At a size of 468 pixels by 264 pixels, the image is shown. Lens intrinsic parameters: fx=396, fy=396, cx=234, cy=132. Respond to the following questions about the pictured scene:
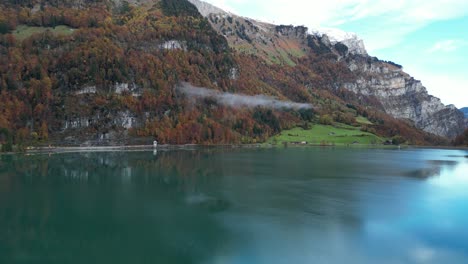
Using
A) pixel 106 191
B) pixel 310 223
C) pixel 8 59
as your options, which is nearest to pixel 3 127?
pixel 8 59

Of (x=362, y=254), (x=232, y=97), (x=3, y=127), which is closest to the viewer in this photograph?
(x=362, y=254)

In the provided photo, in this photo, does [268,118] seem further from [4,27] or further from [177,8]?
[4,27]

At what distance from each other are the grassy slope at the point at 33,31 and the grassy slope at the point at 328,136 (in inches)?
2883

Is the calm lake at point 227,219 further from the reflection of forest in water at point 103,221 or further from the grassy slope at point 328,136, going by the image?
the grassy slope at point 328,136

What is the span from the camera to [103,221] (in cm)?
2377

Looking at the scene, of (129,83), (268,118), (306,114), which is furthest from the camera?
(306,114)

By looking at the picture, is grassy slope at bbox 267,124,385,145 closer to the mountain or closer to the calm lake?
the mountain

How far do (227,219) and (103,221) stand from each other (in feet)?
24.6

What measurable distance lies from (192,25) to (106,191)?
431ft

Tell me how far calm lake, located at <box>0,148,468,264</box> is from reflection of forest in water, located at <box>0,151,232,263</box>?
6cm

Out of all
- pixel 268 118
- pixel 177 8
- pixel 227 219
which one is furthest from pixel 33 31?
pixel 227 219

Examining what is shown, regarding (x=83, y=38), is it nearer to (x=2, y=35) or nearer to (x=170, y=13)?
(x=2, y=35)

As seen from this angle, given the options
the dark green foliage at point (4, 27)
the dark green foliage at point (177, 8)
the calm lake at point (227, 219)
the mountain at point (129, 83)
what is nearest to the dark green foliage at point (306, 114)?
the mountain at point (129, 83)

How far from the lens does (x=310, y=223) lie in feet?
80.3
